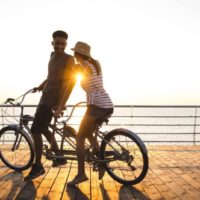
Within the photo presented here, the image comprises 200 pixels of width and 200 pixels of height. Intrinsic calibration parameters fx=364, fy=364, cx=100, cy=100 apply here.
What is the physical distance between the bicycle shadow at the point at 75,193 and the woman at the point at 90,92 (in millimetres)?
107

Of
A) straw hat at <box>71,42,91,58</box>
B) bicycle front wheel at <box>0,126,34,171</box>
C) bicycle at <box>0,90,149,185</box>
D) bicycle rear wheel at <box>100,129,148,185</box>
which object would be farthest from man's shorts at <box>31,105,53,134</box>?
straw hat at <box>71,42,91,58</box>

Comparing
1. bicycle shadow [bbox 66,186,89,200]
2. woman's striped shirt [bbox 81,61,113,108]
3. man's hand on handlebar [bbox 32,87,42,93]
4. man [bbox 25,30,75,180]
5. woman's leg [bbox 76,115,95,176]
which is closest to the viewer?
bicycle shadow [bbox 66,186,89,200]

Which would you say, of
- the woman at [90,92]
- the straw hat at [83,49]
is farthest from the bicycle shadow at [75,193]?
the straw hat at [83,49]

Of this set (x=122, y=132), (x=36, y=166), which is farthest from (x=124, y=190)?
(x=36, y=166)

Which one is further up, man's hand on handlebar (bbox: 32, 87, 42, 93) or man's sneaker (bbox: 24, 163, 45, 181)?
man's hand on handlebar (bbox: 32, 87, 42, 93)

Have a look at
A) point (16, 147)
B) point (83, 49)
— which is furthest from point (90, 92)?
point (16, 147)

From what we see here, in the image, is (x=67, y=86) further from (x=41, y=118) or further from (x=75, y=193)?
(x=75, y=193)

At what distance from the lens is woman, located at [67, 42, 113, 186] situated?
4652mm

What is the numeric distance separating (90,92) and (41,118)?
35.3 inches

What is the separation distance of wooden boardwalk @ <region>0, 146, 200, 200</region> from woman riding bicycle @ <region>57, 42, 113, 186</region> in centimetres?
35

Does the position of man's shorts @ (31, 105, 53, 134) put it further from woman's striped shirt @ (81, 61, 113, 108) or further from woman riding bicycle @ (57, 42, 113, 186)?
woman's striped shirt @ (81, 61, 113, 108)

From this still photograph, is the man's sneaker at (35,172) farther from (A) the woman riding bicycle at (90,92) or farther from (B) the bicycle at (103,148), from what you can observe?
(A) the woman riding bicycle at (90,92)

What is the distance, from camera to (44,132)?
529cm

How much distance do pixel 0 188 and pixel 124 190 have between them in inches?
63.9
